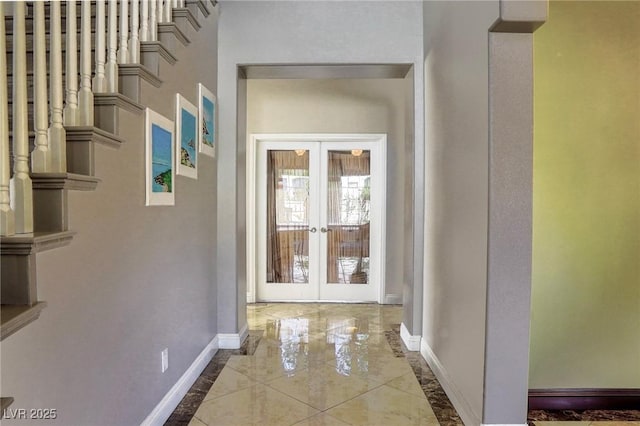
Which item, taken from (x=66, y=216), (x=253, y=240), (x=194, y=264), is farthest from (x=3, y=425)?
(x=253, y=240)

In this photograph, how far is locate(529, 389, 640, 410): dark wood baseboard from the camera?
243 centimetres

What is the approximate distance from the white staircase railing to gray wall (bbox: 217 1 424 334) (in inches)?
53.8

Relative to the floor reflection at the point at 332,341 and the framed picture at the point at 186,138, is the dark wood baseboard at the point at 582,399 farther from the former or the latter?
the framed picture at the point at 186,138

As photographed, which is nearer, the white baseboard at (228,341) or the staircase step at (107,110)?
the staircase step at (107,110)

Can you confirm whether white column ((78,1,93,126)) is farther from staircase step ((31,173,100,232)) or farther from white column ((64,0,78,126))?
staircase step ((31,173,100,232))

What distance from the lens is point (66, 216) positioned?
142 cm

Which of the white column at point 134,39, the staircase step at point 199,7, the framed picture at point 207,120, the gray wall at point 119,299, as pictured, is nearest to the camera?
the gray wall at point 119,299

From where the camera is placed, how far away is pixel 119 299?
5.88 ft

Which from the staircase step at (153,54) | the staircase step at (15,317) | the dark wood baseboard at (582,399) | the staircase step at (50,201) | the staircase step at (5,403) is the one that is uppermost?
the staircase step at (153,54)

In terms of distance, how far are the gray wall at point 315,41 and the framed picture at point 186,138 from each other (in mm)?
614

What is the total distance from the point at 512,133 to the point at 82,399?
7.33ft

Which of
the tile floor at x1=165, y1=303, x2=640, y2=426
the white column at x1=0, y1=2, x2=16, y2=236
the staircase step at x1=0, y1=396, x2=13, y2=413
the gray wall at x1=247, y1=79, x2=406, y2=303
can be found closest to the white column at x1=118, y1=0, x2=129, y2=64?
the white column at x1=0, y1=2, x2=16, y2=236

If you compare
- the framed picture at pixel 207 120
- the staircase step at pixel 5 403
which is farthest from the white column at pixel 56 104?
the framed picture at pixel 207 120

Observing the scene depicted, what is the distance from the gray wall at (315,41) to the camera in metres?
3.35
